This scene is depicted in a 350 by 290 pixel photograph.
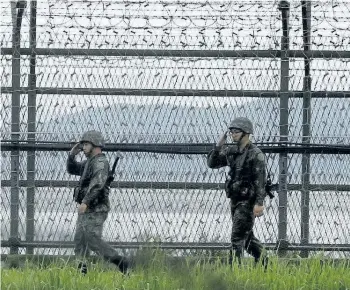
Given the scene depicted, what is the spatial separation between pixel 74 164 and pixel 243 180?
146 centimetres

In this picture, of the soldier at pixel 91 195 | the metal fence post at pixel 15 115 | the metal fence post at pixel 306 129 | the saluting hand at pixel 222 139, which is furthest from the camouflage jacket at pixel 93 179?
the metal fence post at pixel 306 129

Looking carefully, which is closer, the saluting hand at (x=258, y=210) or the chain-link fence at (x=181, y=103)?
the saluting hand at (x=258, y=210)

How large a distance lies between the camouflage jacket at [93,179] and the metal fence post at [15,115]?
53 centimetres

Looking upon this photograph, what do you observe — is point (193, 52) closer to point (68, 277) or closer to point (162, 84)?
point (162, 84)

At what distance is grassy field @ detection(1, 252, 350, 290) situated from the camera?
11.2 meters

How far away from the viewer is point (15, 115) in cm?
1343

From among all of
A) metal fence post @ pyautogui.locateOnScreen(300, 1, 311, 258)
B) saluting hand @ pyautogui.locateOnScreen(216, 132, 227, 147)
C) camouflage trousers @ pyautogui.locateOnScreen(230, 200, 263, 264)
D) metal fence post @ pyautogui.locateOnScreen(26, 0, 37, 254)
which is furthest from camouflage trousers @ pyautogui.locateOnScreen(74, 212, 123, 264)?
metal fence post @ pyautogui.locateOnScreen(300, 1, 311, 258)

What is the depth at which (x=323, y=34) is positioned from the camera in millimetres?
13438

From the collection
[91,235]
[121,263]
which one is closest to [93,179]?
[91,235]

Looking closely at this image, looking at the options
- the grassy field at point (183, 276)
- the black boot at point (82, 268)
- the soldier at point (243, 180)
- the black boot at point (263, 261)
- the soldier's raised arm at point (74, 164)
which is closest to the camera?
the grassy field at point (183, 276)

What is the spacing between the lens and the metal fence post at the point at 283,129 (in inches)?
524

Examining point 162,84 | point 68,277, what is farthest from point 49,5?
point 68,277

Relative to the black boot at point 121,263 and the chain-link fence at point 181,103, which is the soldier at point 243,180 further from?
the black boot at point 121,263

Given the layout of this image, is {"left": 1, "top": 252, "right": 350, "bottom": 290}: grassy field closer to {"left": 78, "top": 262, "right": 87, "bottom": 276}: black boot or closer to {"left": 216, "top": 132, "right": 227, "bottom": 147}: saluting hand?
{"left": 78, "top": 262, "right": 87, "bottom": 276}: black boot
